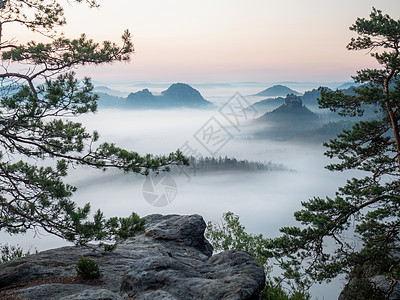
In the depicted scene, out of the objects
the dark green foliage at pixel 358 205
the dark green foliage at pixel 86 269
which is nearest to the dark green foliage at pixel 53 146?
the dark green foliage at pixel 86 269

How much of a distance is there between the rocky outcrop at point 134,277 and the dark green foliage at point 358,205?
9.74 feet

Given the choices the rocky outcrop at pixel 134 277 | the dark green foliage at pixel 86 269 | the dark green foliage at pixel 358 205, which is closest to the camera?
the rocky outcrop at pixel 134 277

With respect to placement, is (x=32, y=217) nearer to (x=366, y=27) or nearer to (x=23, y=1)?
(x=23, y=1)

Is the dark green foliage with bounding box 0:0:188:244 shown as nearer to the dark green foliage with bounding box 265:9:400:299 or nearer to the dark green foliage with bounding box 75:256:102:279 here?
the dark green foliage with bounding box 75:256:102:279

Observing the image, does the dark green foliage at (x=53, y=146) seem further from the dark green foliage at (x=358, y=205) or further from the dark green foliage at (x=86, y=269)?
the dark green foliage at (x=358, y=205)

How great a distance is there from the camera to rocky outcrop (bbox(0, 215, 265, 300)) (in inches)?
222

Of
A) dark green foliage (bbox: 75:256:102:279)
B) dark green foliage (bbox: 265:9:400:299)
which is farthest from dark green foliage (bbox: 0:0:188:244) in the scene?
dark green foliage (bbox: 265:9:400:299)

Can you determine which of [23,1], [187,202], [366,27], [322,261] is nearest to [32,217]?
[23,1]

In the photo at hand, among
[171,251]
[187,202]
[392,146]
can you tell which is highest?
[392,146]

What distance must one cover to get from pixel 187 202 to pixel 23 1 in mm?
184475

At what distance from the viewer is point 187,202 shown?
189 meters

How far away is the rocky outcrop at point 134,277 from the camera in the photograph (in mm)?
5641

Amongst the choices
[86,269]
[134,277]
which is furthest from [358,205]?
[86,269]

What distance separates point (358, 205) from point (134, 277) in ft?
26.1
